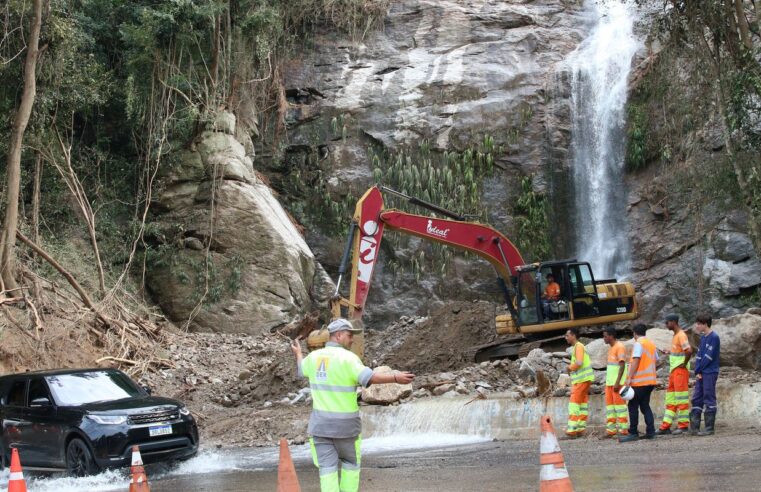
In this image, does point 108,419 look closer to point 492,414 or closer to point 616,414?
point 492,414

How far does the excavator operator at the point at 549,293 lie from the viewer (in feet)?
61.8

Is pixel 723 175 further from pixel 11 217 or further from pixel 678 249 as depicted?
pixel 11 217

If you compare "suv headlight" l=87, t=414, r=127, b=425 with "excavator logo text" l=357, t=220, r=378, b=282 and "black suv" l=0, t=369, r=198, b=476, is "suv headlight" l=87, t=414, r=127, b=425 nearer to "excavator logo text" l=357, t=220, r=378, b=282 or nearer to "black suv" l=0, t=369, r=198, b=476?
"black suv" l=0, t=369, r=198, b=476

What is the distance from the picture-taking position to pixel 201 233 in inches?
1109

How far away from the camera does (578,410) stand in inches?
523

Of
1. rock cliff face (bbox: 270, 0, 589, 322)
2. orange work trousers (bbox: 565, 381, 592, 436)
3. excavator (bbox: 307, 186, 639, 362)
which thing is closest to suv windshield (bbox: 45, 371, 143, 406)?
excavator (bbox: 307, 186, 639, 362)

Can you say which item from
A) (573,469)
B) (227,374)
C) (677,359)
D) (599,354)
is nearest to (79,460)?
(573,469)

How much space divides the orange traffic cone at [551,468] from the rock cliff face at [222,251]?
2147cm

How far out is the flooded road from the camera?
868cm

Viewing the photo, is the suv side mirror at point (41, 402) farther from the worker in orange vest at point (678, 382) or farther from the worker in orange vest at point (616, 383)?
the worker in orange vest at point (678, 382)

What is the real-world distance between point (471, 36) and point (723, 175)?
17593 millimetres

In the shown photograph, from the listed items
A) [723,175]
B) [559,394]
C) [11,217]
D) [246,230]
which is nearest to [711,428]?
[559,394]

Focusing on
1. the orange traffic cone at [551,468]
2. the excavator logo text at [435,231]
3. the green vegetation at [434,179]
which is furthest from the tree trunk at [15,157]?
the orange traffic cone at [551,468]

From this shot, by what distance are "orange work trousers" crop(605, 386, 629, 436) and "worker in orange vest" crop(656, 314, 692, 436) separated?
0.57 meters
